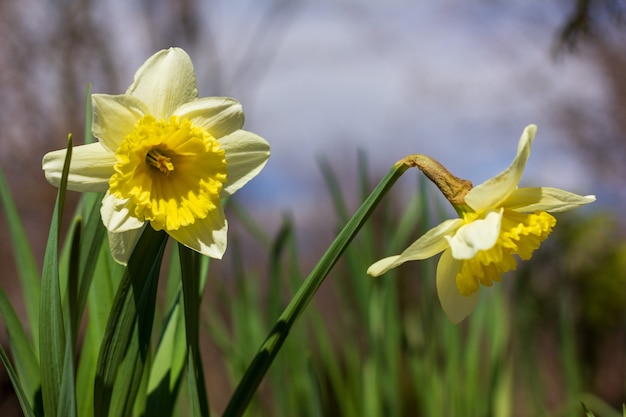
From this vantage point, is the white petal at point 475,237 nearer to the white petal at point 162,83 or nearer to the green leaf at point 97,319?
the white petal at point 162,83

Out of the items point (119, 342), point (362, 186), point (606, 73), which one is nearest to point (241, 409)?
point (119, 342)

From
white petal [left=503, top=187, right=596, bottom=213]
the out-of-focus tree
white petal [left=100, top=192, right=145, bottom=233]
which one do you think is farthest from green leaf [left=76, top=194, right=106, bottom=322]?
the out-of-focus tree

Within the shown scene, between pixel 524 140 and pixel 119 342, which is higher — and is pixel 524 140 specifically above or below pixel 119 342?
above


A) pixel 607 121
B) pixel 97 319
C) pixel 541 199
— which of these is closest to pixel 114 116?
pixel 97 319

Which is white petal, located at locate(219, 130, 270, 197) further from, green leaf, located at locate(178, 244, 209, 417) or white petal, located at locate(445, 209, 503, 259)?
white petal, located at locate(445, 209, 503, 259)

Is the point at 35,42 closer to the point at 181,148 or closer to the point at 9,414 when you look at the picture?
the point at 9,414

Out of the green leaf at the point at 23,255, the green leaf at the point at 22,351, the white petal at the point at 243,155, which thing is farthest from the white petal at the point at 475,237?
the green leaf at the point at 23,255
